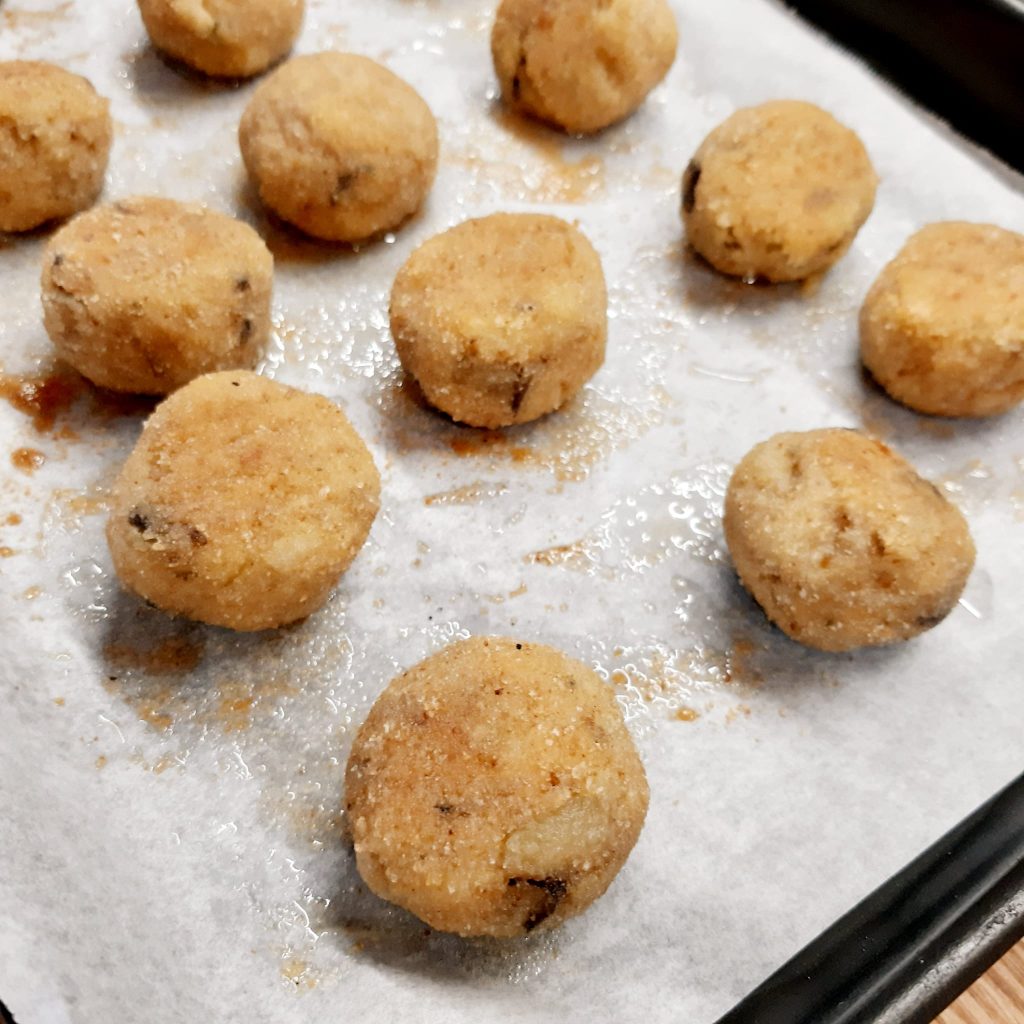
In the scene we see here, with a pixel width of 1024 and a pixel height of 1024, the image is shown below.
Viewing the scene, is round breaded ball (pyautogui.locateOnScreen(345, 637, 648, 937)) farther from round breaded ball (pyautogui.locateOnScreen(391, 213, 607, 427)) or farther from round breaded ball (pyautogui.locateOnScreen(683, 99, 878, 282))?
round breaded ball (pyautogui.locateOnScreen(683, 99, 878, 282))

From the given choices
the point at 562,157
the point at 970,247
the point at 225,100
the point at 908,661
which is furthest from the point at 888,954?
the point at 225,100

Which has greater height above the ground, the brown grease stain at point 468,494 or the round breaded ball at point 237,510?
the round breaded ball at point 237,510

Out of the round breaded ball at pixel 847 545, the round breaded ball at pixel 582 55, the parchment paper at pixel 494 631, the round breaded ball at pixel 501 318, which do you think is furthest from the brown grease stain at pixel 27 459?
the round breaded ball at pixel 582 55

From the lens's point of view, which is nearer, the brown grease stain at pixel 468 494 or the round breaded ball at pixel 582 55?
the brown grease stain at pixel 468 494

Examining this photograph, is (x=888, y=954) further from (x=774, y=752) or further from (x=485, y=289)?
(x=485, y=289)

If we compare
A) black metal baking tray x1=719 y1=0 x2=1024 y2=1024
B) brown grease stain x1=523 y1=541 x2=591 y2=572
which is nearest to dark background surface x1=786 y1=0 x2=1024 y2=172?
brown grease stain x1=523 y1=541 x2=591 y2=572

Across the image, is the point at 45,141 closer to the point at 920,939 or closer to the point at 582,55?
the point at 582,55

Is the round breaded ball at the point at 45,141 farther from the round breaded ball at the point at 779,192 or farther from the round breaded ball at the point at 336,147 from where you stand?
the round breaded ball at the point at 779,192
